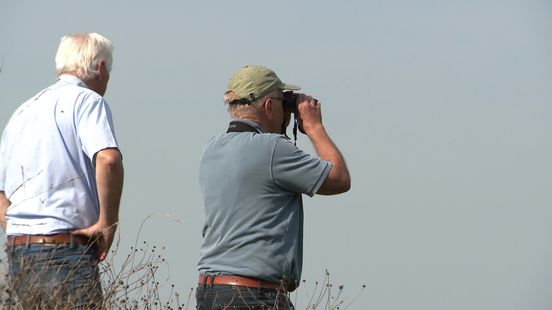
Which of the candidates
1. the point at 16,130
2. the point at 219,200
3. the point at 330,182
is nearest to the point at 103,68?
the point at 16,130

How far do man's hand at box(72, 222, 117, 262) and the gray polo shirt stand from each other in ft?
1.29

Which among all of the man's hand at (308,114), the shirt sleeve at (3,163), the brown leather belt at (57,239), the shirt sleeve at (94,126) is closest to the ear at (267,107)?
the man's hand at (308,114)

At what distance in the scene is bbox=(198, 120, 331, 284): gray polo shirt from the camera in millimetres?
4648

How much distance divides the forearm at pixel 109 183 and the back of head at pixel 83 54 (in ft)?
1.54

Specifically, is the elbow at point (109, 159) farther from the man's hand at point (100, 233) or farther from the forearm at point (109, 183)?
the man's hand at point (100, 233)

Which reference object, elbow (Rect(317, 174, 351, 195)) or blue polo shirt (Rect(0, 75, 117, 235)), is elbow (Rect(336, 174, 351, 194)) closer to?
elbow (Rect(317, 174, 351, 195))

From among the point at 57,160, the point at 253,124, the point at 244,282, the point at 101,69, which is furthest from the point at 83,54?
the point at 244,282

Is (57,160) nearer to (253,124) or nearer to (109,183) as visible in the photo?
(109,183)

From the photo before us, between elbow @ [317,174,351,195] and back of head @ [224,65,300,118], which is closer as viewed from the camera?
elbow @ [317,174,351,195]

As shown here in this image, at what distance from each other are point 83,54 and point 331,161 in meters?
1.15

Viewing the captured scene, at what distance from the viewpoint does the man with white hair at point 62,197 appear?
469 centimetres

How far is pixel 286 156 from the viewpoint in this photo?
15.4ft

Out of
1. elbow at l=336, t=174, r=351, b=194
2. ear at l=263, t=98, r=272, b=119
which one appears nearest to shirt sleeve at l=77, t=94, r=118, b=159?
ear at l=263, t=98, r=272, b=119

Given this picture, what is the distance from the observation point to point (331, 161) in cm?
478
